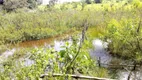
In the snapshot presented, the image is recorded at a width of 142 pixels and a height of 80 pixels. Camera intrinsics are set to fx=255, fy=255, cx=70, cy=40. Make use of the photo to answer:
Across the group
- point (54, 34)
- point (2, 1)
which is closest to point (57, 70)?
point (54, 34)

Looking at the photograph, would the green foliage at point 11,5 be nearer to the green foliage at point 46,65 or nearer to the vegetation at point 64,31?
the vegetation at point 64,31

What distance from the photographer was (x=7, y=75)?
13.0 feet

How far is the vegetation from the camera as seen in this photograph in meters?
3.73

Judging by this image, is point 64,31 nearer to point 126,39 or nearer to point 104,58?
point 104,58

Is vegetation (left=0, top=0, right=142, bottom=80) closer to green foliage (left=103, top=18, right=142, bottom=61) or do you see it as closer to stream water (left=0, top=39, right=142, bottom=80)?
green foliage (left=103, top=18, right=142, bottom=61)

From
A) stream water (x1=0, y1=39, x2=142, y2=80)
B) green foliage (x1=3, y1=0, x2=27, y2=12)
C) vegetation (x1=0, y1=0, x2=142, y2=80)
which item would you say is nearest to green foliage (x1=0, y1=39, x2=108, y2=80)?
vegetation (x1=0, y1=0, x2=142, y2=80)

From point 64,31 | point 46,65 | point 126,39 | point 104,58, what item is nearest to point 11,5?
point 64,31

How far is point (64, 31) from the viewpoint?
12.7 meters

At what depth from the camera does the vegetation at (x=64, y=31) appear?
373 centimetres

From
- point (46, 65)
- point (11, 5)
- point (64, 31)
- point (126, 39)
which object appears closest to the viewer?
point (46, 65)

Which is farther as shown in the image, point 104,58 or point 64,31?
point 64,31

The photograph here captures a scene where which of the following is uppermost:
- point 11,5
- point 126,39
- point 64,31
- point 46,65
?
point 46,65

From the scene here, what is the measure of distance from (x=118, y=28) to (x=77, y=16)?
5.54 metres

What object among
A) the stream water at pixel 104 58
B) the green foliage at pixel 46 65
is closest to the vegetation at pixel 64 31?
the green foliage at pixel 46 65
